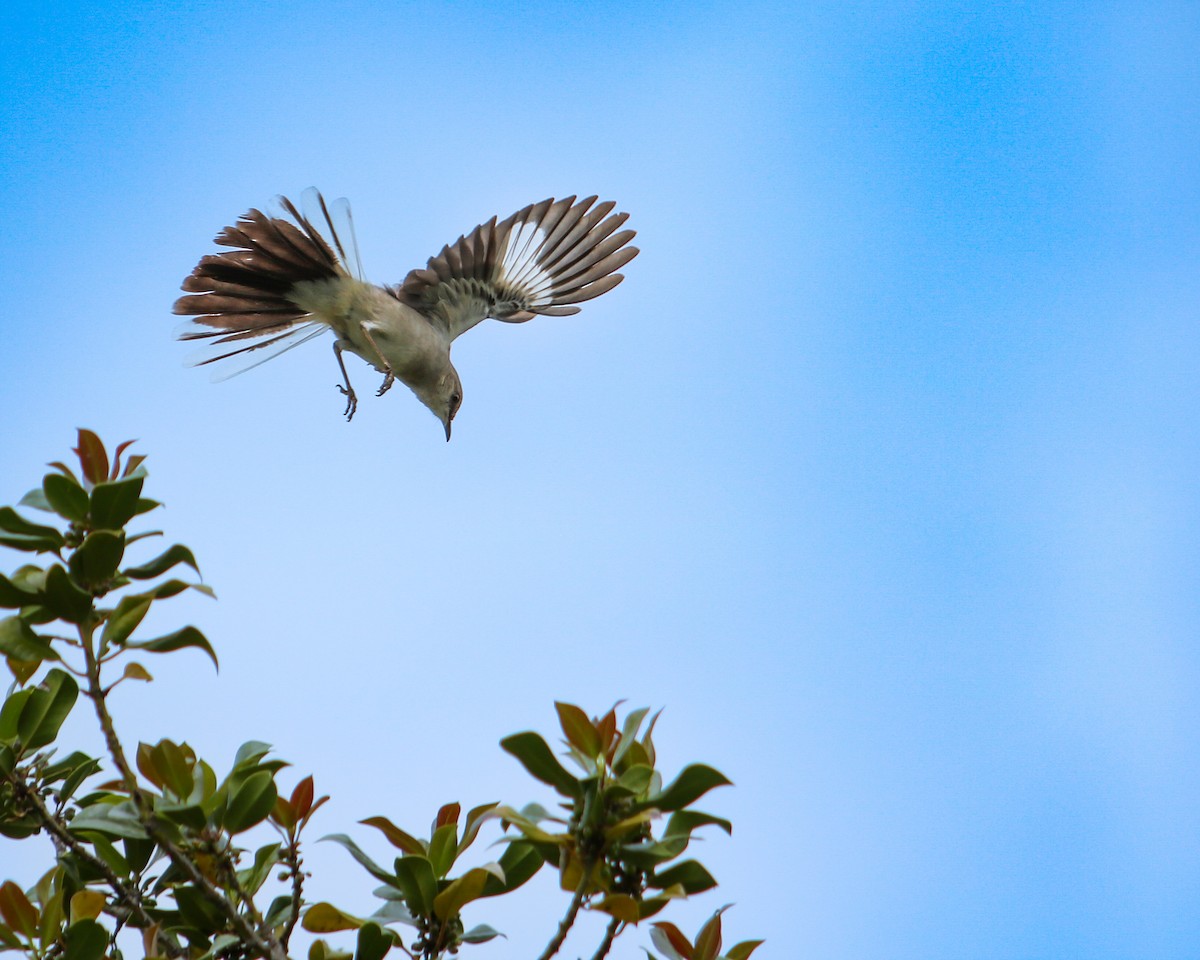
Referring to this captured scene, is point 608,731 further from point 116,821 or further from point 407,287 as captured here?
point 407,287

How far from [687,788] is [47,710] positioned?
1147 millimetres

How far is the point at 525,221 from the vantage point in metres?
6.85

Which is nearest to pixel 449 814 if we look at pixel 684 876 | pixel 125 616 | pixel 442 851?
pixel 442 851

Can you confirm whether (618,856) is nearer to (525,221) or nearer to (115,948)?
(115,948)

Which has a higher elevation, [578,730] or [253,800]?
[578,730]

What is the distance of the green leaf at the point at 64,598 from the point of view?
1.68 m

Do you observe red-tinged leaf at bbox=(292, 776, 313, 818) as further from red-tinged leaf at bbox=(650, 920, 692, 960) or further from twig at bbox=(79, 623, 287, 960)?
red-tinged leaf at bbox=(650, 920, 692, 960)

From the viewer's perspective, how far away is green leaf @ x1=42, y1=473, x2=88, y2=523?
174 centimetres

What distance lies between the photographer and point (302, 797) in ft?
6.28

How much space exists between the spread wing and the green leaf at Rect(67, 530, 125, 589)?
4.88m

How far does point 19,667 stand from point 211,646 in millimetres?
504

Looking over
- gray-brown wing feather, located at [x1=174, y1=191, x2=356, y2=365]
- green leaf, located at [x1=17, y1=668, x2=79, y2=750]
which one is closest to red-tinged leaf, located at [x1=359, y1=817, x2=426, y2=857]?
green leaf, located at [x1=17, y1=668, x2=79, y2=750]

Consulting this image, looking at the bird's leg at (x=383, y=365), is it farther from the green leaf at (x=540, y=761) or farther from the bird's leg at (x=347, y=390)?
the green leaf at (x=540, y=761)

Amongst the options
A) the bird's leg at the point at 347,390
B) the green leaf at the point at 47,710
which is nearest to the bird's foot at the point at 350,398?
the bird's leg at the point at 347,390
